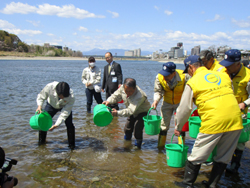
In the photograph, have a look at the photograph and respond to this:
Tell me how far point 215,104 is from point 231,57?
1398mm

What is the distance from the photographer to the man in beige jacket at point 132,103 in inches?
178

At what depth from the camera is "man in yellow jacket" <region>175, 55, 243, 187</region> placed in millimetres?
2812

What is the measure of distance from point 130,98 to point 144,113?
21.8 inches

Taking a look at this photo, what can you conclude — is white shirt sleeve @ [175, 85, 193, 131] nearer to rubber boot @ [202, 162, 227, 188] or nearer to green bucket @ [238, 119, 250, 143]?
rubber boot @ [202, 162, 227, 188]

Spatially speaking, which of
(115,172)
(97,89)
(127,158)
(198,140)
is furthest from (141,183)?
(97,89)

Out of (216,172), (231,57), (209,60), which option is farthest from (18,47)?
(216,172)

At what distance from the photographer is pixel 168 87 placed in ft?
14.8

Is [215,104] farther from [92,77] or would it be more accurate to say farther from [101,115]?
[92,77]

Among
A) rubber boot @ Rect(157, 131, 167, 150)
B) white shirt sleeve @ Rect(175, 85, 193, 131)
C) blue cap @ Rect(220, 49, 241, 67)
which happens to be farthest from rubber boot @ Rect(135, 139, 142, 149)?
blue cap @ Rect(220, 49, 241, 67)

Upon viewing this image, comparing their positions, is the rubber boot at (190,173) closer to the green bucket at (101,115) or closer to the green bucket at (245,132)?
the green bucket at (245,132)

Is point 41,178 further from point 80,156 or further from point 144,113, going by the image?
point 144,113

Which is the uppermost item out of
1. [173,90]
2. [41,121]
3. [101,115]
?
[173,90]

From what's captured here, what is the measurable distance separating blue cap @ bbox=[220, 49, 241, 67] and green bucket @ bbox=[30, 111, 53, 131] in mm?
3767

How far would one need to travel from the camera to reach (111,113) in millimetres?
4605
